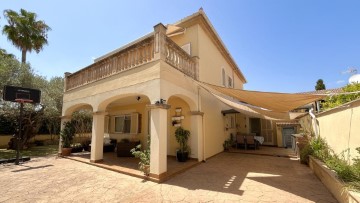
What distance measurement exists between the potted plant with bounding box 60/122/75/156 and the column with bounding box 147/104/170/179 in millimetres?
7836

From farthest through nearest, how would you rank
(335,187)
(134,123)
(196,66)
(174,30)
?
(134,123), (174,30), (196,66), (335,187)

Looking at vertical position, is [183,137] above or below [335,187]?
above

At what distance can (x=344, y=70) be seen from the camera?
7.70 m

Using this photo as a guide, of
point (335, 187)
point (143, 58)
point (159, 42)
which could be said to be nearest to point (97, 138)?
point (143, 58)

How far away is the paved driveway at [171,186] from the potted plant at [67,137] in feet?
9.54

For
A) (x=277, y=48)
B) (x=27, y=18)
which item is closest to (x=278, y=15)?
(x=277, y=48)

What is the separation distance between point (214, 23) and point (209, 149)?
26.7 feet

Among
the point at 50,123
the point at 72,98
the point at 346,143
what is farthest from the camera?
the point at 50,123

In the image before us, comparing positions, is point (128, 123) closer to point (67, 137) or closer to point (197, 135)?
point (67, 137)

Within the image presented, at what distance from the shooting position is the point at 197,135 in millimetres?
8906

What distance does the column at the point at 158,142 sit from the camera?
6.21 meters

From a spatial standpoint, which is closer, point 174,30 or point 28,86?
point 174,30

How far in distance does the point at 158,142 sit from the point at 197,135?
3148mm

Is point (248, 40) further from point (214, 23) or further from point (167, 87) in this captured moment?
point (167, 87)
